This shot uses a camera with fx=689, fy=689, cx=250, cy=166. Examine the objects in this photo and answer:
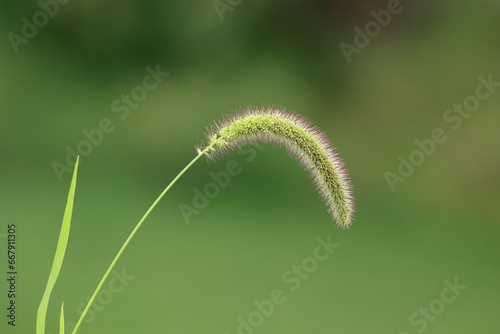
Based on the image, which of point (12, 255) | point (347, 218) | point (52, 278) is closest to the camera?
point (52, 278)

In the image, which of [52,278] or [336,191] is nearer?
[52,278]

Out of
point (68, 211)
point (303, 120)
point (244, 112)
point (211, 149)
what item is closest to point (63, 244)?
point (68, 211)

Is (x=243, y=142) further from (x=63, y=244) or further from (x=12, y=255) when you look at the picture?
(x=12, y=255)

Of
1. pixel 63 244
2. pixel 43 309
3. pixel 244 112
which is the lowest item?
pixel 43 309

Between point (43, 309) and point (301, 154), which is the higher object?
point (301, 154)

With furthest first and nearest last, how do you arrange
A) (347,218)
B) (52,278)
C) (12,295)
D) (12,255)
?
(12,255) < (12,295) < (347,218) < (52,278)
